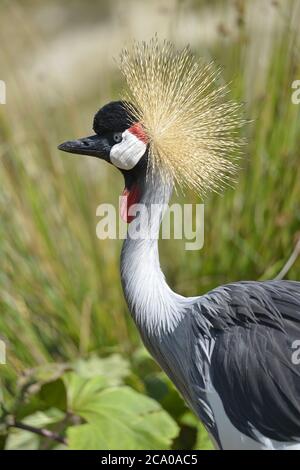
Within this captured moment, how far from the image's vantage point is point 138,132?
154 centimetres

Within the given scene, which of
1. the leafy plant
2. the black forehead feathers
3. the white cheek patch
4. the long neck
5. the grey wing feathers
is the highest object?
the black forehead feathers

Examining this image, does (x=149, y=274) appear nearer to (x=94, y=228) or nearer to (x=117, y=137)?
(x=117, y=137)

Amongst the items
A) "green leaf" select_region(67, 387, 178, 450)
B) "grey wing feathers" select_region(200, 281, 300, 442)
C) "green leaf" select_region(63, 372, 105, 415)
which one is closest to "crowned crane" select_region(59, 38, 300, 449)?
"grey wing feathers" select_region(200, 281, 300, 442)

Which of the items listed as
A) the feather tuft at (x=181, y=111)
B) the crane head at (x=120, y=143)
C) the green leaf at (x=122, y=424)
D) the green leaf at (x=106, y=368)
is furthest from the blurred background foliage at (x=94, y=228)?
the crane head at (x=120, y=143)

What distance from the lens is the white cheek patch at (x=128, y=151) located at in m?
1.51

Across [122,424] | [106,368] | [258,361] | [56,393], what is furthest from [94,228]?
[258,361]

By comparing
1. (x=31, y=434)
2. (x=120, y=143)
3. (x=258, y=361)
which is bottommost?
(x=31, y=434)

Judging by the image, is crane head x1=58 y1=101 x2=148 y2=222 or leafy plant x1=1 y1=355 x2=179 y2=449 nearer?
crane head x1=58 y1=101 x2=148 y2=222

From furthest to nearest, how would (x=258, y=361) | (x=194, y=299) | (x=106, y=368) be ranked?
(x=106, y=368), (x=194, y=299), (x=258, y=361)

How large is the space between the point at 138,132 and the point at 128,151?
5 centimetres

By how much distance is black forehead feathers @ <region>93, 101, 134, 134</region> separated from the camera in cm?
154

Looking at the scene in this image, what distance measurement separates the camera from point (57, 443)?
1812mm

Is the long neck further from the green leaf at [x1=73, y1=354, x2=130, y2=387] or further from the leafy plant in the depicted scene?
the green leaf at [x1=73, y1=354, x2=130, y2=387]
